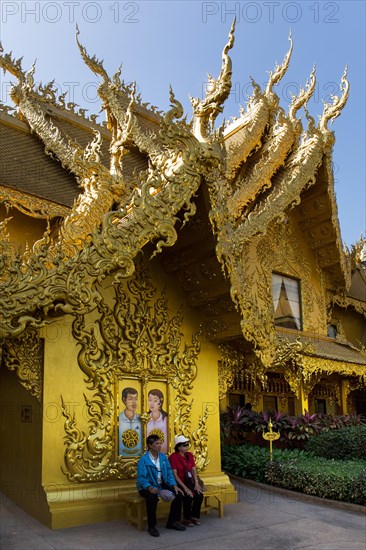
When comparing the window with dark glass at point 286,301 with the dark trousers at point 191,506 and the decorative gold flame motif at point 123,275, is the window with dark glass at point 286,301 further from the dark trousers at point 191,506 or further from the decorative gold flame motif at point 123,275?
the dark trousers at point 191,506

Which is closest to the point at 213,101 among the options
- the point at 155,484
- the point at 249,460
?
the point at 155,484

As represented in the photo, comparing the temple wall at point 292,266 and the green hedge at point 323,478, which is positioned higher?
the temple wall at point 292,266

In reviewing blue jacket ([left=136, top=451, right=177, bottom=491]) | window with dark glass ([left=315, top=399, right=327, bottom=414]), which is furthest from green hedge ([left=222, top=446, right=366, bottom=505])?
window with dark glass ([left=315, top=399, right=327, bottom=414])

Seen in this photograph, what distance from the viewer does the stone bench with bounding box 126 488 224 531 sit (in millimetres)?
5195

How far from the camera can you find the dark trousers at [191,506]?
5.45 metres

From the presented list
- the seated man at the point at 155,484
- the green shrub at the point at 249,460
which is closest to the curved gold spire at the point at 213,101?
the seated man at the point at 155,484

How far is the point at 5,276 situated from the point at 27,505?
8.58ft

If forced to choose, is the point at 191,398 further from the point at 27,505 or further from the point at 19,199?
the point at 19,199

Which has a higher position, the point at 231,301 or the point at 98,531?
the point at 231,301

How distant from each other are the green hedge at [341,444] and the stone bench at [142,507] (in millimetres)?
3770

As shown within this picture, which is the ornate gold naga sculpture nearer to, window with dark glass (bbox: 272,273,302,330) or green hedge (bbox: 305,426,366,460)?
green hedge (bbox: 305,426,366,460)

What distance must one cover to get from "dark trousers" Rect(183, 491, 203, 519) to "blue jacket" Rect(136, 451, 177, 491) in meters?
0.33

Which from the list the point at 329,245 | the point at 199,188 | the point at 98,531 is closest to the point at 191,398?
the point at 98,531

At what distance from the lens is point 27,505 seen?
17.8ft
